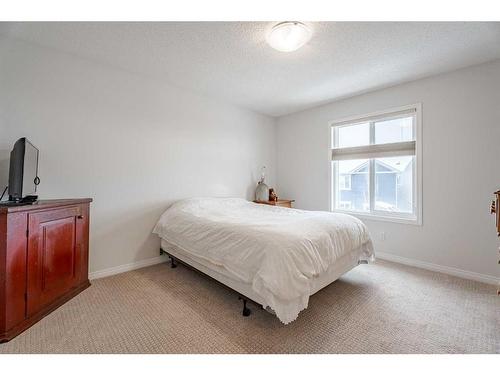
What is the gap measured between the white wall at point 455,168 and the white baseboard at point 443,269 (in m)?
0.05

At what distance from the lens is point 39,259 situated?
1.75 meters

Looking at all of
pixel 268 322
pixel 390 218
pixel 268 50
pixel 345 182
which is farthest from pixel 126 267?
pixel 390 218

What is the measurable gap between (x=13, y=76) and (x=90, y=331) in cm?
242

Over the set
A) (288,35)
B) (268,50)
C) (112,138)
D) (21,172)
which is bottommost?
(21,172)

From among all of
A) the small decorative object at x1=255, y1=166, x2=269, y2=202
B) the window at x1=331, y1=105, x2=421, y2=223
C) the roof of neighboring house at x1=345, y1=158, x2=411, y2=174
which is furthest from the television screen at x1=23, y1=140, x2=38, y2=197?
the roof of neighboring house at x1=345, y1=158, x2=411, y2=174

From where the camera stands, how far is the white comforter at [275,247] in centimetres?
151

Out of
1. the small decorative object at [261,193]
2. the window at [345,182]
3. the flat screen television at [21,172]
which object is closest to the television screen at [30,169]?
the flat screen television at [21,172]

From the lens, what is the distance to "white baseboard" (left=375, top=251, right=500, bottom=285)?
2409 mm

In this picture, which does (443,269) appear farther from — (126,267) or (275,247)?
(126,267)

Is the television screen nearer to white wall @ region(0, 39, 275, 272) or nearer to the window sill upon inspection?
white wall @ region(0, 39, 275, 272)

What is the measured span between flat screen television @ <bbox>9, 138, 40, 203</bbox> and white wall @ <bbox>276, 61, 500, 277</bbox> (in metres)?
4.04

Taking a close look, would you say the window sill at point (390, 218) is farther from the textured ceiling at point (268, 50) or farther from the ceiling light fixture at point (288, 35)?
the ceiling light fixture at point (288, 35)

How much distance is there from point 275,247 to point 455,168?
104 inches

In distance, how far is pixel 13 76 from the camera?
205 centimetres
